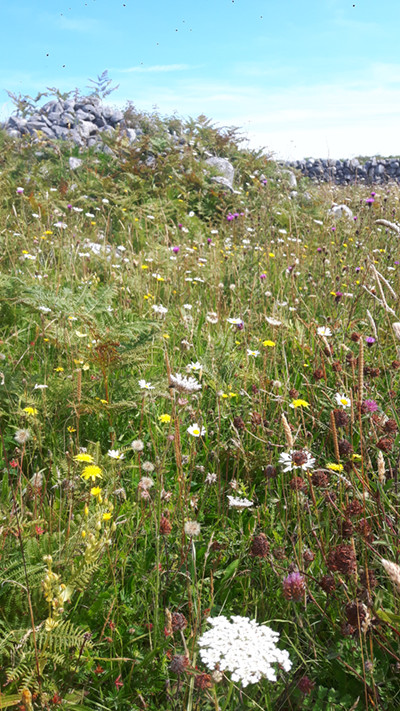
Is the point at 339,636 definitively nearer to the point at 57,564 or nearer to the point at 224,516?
the point at 224,516

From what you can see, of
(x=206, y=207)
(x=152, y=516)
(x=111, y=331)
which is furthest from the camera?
(x=206, y=207)

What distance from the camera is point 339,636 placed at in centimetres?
139

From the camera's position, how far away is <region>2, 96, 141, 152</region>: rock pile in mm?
10227

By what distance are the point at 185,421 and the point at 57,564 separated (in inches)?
40.3

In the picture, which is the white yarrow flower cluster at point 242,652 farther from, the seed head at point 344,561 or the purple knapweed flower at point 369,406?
the purple knapweed flower at point 369,406

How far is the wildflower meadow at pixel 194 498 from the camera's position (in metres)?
1.25

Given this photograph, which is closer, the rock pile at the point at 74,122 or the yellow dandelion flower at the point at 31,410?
the yellow dandelion flower at the point at 31,410

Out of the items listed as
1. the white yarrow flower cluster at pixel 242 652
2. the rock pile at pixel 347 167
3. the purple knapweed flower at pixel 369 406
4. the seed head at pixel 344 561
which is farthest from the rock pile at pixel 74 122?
the rock pile at pixel 347 167

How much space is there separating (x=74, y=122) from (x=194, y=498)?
10853 mm

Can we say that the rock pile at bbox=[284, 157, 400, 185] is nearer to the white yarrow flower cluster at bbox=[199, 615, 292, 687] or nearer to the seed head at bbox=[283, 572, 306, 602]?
the seed head at bbox=[283, 572, 306, 602]

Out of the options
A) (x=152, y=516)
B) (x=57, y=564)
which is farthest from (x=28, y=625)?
(x=152, y=516)

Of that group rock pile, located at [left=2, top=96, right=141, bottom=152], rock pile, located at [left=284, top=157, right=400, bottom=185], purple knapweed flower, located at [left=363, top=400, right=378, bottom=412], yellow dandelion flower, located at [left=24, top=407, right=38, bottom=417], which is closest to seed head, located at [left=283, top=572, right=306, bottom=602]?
purple knapweed flower, located at [left=363, top=400, right=378, bottom=412]

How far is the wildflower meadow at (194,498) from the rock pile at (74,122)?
6617 millimetres

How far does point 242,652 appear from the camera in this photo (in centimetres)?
93
